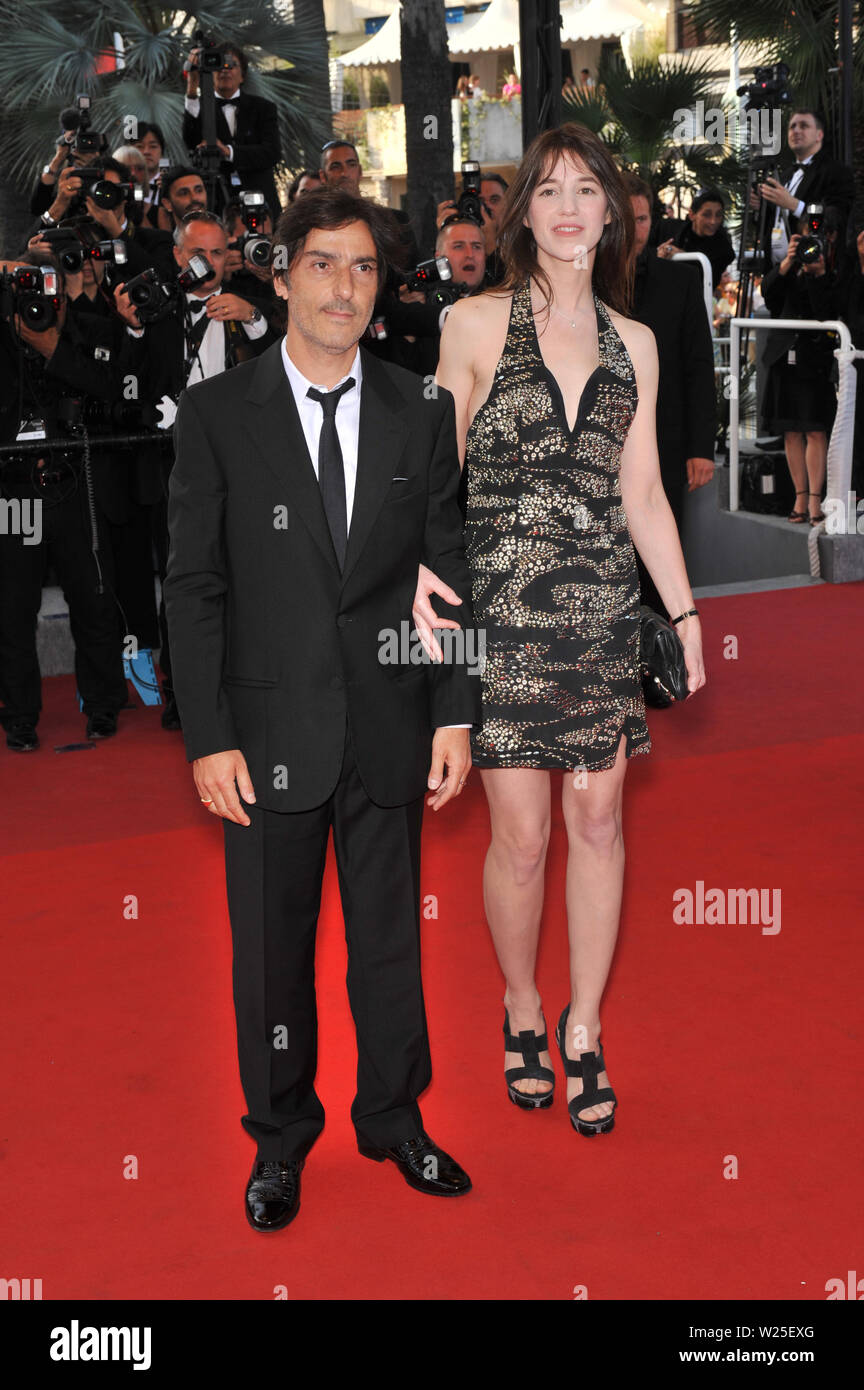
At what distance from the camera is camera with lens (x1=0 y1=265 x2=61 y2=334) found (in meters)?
5.27

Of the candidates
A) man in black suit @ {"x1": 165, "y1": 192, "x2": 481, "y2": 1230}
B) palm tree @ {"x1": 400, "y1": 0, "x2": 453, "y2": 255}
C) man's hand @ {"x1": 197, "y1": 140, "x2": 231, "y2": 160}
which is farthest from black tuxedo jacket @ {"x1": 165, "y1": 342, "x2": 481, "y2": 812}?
palm tree @ {"x1": 400, "y1": 0, "x2": 453, "y2": 255}

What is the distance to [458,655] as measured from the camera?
8.41 ft

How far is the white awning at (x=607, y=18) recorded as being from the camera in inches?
974

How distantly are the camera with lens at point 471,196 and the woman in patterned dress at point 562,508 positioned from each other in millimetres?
4205

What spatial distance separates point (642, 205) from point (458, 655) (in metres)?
3.35

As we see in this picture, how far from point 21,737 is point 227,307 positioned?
5.53 feet

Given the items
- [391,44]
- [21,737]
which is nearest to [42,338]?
[21,737]

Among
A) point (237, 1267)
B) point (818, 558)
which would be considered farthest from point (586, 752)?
Result: point (818, 558)

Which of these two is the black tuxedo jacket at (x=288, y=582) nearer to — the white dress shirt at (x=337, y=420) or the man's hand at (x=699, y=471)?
the white dress shirt at (x=337, y=420)

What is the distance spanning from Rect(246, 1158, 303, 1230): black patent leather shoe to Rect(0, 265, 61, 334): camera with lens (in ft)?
11.6

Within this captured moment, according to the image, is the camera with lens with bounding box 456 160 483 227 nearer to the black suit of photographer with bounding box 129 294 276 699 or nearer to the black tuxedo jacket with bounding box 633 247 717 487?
the black suit of photographer with bounding box 129 294 276 699

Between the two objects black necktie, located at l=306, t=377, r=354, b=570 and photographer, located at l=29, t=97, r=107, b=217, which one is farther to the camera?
photographer, located at l=29, t=97, r=107, b=217

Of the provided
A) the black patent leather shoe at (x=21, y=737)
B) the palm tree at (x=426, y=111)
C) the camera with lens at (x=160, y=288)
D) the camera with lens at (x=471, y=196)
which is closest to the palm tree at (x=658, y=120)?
the palm tree at (x=426, y=111)
